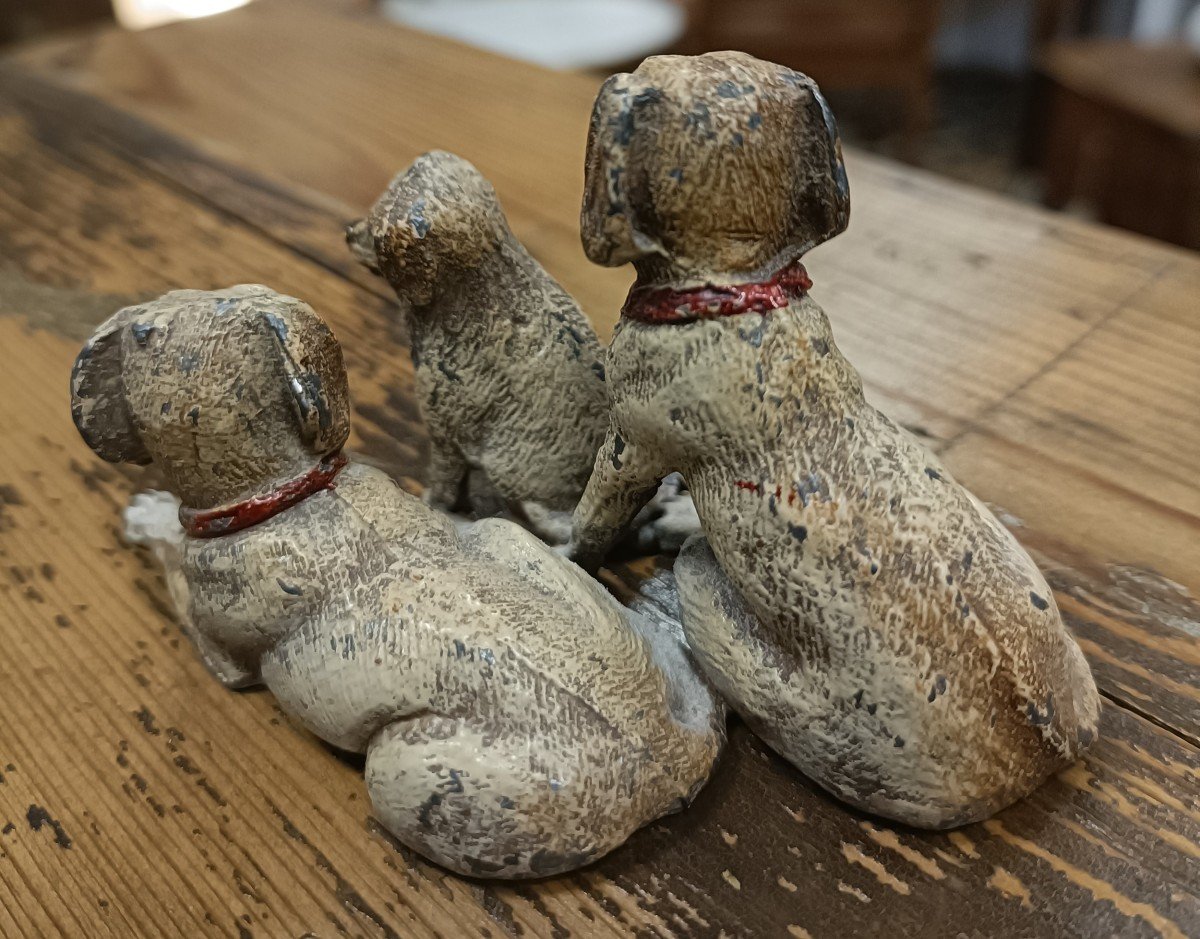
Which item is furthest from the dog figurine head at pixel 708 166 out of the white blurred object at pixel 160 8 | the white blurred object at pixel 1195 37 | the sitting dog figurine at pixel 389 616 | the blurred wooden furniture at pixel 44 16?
the white blurred object at pixel 160 8

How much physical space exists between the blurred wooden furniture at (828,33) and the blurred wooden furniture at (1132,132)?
12.8 inches

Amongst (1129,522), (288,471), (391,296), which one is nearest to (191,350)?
(288,471)

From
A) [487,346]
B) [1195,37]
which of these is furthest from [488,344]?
[1195,37]

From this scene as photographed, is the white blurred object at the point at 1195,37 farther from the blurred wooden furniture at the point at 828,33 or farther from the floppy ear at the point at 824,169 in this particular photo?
the floppy ear at the point at 824,169

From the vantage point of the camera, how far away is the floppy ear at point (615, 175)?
2.21 feet

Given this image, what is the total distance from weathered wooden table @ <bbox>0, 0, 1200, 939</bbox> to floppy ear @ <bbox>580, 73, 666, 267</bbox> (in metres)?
0.41

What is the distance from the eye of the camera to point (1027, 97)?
3.23m

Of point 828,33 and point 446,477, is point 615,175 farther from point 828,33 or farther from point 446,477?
point 828,33

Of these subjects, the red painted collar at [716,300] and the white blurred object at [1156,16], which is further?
the white blurred object at [1156,16]

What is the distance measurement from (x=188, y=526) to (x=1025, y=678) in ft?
1.98

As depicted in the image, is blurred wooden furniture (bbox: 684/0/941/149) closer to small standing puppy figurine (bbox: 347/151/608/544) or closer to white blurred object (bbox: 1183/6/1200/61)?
white blurred object (bbox: 1183/6/1200/61)

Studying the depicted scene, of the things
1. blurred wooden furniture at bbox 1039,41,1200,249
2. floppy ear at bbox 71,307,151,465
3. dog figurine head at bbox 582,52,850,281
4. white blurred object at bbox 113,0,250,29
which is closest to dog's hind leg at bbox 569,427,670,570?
dog figurine head at bbox 582,52,850,281

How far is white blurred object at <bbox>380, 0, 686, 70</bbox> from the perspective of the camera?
8.60 feet

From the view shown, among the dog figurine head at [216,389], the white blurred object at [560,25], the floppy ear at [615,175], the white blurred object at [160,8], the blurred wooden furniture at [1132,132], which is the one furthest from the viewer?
the white blurred object at [160,8]
